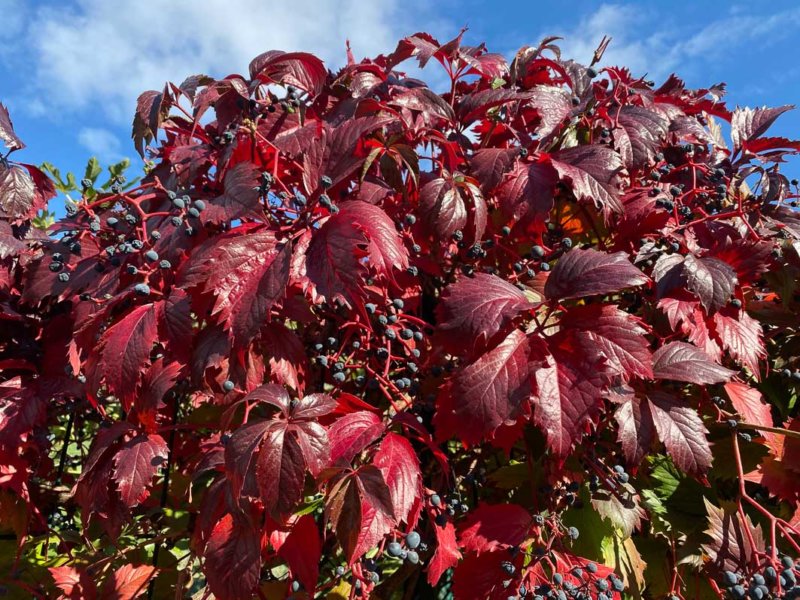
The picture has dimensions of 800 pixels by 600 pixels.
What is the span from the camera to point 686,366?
45.4 inches

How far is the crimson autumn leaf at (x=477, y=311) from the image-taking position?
103 cm

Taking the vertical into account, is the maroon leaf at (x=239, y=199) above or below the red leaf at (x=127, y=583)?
above

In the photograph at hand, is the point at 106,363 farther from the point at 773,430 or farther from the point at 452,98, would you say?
Answer: the point at 773,430

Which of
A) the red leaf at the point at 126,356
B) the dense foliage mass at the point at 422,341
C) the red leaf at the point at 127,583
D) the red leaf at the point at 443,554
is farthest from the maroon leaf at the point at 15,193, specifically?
the red leaf at the point at 443,554

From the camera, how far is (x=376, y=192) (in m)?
1.29

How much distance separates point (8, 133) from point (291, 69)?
0.84 meters

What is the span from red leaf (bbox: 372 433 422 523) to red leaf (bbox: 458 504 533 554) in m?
0.21

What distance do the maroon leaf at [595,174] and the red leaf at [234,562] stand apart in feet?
3.15

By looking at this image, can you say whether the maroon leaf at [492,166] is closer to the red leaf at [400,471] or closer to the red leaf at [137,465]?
the red leaf at [400,471]

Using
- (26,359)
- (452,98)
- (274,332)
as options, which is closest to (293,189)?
(274,332)

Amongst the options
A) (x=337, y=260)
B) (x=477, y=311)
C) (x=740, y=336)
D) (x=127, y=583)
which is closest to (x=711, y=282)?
(x=740, y=336)

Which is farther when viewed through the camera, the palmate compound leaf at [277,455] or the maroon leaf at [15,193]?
the maroon leaf at [15,193]

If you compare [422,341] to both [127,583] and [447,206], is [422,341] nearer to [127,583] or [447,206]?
[447,206]

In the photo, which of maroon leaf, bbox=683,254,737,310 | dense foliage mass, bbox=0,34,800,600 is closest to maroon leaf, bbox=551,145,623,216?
dense foliage mass, bbox=0,34,800,600
